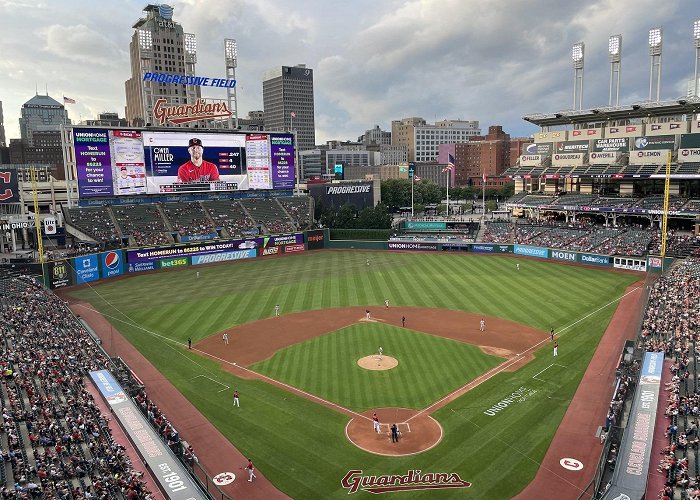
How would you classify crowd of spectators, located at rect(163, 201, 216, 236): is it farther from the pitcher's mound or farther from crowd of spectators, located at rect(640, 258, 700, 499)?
crowd of spectators, located at rect(640, 258, 700, 499)

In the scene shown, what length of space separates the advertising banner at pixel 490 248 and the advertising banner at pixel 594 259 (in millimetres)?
11079

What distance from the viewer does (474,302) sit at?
46.4m

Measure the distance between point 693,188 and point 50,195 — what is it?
90.7 m

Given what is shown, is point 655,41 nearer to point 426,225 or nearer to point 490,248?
point 490,248

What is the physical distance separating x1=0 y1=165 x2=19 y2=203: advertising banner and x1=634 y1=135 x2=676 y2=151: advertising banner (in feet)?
257

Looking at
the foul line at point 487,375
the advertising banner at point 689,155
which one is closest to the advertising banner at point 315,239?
the foul line at point 487,375

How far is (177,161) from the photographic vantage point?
228 ft

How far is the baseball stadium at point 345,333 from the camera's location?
67.8 ft

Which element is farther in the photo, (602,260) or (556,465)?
(602,260)

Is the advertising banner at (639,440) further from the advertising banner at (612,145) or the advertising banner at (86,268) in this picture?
the advertising banner at (86,268)

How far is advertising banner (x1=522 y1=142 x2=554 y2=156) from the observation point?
270 ft

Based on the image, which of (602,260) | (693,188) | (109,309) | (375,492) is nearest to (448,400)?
(375,492)

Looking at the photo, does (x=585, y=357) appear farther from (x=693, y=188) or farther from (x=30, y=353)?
(x=693, y=188)

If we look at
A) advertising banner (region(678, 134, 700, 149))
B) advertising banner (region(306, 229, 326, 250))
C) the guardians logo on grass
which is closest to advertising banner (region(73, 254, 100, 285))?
advertising banner (region(306, 229, 326, 250))
